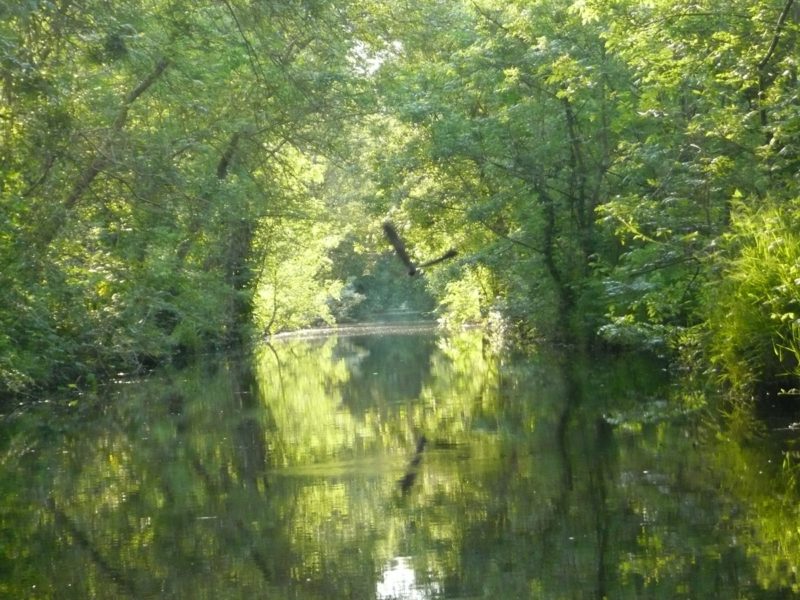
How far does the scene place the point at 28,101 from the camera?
1048cm

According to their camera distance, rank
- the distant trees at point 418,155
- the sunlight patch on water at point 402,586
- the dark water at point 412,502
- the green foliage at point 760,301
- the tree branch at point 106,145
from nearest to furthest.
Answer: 1. the sunlight patch on water at point 402,586
2. the dark water at point 412,502
3. the green foliage at point 760,301
4. the distant trees at point 418,155
5. the tree branch at point 106,145

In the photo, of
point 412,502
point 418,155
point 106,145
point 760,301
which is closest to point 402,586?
point 412,502

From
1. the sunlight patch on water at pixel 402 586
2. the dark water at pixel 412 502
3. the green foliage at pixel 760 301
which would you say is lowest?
the sunlight patch on water at pixel 402 586

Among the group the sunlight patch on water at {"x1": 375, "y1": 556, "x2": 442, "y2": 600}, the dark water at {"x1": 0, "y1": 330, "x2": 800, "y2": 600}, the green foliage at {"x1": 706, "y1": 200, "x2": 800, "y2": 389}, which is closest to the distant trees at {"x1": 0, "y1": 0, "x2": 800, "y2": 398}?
the green foliage at {"x1": 706, "y1": 200, "x2": 800, "y2": 389}

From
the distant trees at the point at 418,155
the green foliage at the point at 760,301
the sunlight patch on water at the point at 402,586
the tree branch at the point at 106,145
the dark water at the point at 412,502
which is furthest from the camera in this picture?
the tree branch at the point at 106,145

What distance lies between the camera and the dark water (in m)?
5.74

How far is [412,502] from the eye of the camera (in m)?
7.77

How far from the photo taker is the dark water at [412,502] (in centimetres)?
574

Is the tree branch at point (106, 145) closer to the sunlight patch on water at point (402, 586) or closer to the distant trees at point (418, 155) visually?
the distant trees at point (418, 155)

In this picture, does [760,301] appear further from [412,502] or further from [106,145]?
[106,145]

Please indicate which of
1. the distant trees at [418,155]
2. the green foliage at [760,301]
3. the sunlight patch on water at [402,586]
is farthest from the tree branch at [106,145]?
the sunlight patch on water at [402,586]

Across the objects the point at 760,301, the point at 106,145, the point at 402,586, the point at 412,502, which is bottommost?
the point at 402,586

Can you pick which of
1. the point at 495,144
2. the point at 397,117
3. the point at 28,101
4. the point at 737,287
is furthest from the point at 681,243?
the point at 397,117

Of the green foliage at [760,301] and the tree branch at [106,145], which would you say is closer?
the green foliage at [760,301]
